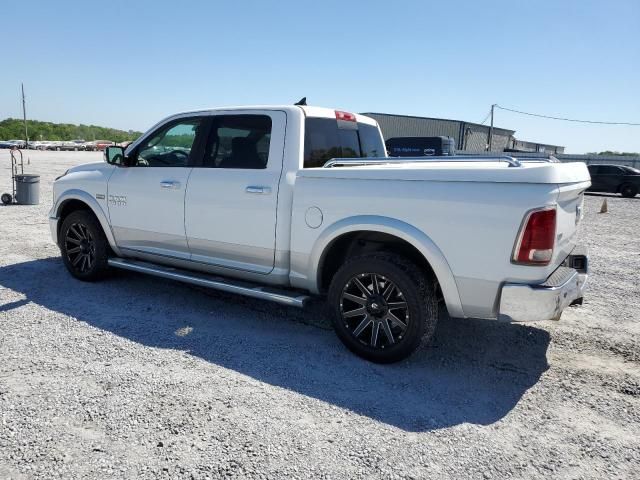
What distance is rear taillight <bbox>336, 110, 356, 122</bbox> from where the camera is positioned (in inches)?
186

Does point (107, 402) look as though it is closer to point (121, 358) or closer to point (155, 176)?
point (121, 358)

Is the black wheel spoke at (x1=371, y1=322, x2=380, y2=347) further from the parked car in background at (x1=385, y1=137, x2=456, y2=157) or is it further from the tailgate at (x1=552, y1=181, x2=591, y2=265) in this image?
the parked car in background at (x1=385, y1=137, x2=456, y2=157)

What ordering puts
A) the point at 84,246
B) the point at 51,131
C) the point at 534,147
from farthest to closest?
the point at 51,131 < the point at 534,147 < the point at 84,246

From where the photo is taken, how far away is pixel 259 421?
2887 mm

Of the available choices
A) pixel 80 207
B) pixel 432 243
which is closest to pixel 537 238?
pixel 432 243

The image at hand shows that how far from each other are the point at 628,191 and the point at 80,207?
917 inches

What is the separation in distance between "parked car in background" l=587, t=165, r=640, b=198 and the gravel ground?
19775mm

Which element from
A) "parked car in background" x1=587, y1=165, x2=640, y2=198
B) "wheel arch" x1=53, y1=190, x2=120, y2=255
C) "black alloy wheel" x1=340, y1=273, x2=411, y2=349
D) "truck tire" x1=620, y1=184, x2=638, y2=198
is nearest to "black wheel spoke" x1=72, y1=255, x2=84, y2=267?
"wheel arch" x1=53, y1=190, x2=120, y2=255

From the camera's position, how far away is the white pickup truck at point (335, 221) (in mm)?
3104

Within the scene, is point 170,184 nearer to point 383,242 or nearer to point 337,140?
point 337,140

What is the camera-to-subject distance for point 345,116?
4.82 meters

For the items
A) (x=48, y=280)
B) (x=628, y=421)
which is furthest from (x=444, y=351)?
(x=48, y=280)

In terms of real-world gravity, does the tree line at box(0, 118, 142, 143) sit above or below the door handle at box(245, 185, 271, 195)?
above

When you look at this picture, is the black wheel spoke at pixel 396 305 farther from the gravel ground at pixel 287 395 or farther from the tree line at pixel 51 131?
the tree line at pixel 51 131
